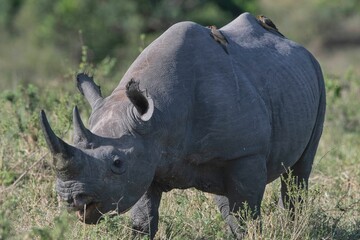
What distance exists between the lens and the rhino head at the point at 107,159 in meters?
6.61

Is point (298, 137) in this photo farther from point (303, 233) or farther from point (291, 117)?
point (303, 233)

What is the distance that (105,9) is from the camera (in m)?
33.0

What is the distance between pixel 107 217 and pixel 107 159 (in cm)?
40

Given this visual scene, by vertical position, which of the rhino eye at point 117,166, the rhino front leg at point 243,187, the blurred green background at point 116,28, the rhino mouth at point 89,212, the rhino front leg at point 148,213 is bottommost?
the rhino front leg at point 243,187

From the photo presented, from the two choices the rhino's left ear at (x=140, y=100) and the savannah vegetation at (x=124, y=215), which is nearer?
the rhino's left ear at (x=140, y=100)

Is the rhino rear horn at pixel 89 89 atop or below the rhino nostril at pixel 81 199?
atop

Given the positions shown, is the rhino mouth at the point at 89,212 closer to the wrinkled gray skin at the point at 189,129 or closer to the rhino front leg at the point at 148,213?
the wrinkled gray skin at the point at 189,129

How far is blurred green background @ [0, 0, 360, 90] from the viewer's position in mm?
31781

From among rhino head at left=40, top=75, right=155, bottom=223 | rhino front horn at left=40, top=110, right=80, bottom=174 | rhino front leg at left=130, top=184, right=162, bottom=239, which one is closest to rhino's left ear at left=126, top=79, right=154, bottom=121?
rhino head at left=40, top=75, right=155, bottom=223

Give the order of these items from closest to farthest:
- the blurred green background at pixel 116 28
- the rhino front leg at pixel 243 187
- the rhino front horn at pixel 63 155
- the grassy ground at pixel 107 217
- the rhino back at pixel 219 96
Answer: the rhino front horn at pixel 63 155
the rhino back at pixel 219 96
the grassy ground at pixel 107 217
the rhino front leg at pixel 243 187
the blurred green background at pixel 116 28

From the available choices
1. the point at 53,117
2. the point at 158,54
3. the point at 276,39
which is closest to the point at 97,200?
the point at 158,54

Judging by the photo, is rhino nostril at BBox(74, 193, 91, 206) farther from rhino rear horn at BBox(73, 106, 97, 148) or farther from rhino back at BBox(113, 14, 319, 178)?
rhino back at BBox(113, 14, 319, 178)

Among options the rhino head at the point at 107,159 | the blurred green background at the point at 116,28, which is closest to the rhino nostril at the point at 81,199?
the rhino head at the point at 107,159

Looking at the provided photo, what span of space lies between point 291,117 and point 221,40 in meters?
0.88
